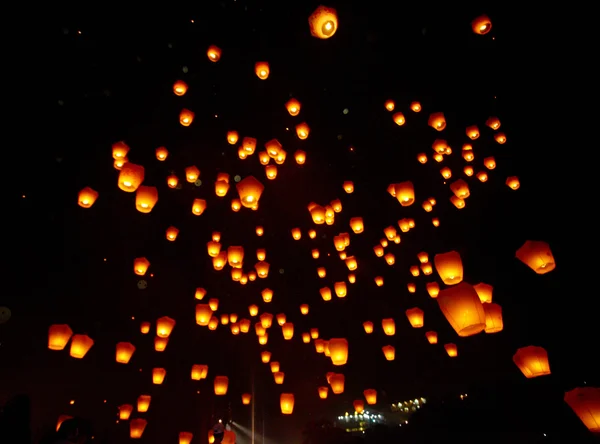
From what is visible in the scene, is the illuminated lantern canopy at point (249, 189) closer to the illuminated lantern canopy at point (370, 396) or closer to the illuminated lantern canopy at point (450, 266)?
the illuminated lantern canopy at point (450, 266)

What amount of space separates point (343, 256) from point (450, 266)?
4.64m

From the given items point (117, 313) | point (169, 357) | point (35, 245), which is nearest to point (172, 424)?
point (169, 357)

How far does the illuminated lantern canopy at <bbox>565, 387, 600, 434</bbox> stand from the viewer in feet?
18.6

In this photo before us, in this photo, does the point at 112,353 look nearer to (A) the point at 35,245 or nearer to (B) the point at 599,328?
(A) the point at 35,245

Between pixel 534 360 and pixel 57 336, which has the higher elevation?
pixel 57 336

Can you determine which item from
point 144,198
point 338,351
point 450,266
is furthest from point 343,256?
point 144,198

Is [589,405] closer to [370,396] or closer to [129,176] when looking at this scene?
[370,396]

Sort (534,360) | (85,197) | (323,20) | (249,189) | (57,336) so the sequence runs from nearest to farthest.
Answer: (323,20)
(534,360)
(249,189)
(85,197)
(57,336)

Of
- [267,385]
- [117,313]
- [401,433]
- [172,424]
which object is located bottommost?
[401,433]

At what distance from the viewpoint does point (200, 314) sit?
9.96 metres

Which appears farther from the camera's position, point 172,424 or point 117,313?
point 172,424

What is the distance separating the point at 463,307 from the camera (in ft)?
16.0

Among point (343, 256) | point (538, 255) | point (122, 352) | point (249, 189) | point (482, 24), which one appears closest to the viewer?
point (538, 255)

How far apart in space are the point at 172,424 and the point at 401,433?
7269 mm
